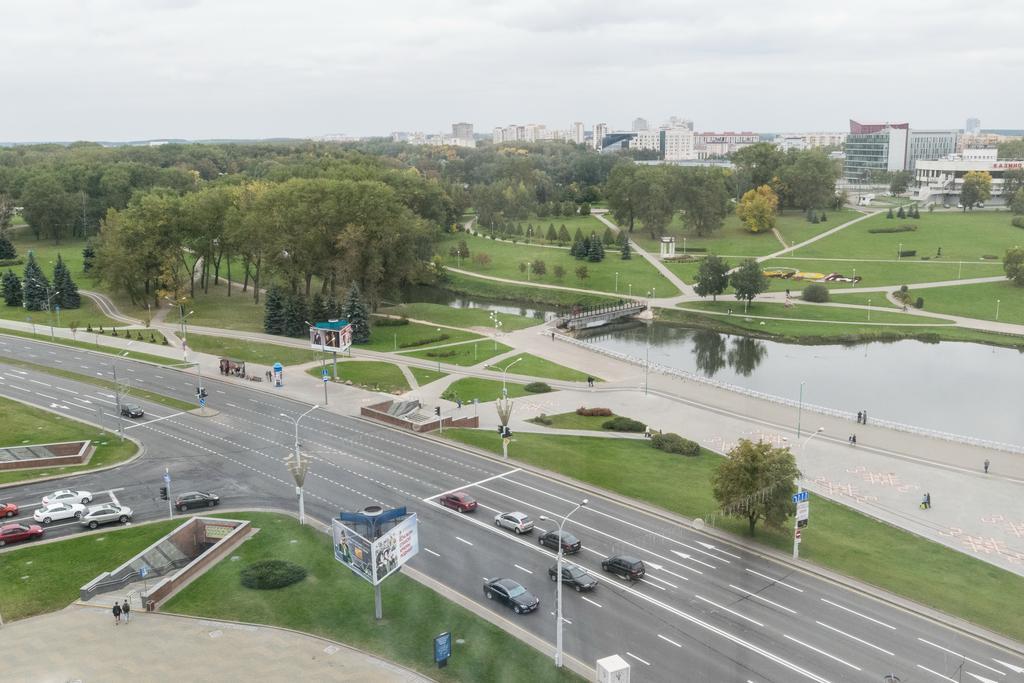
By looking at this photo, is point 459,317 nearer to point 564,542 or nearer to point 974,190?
point 564,542

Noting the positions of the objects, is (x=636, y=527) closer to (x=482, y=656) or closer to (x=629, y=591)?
(x=629, y=591)

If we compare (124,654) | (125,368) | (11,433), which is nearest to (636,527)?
(124,654)

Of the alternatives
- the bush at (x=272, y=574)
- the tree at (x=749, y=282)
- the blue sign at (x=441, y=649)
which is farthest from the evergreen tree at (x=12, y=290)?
the blue sign at (x=441, y=649)

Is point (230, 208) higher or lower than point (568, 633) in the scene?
higher

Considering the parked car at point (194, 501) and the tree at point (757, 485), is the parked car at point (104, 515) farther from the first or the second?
the tree at point (757, 485)

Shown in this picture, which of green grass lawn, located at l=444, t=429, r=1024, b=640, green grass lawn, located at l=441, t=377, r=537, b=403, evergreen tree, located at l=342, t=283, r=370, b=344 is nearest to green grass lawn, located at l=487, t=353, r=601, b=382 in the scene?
green grass lawn, located at l=441, t=377, r=537, b=403

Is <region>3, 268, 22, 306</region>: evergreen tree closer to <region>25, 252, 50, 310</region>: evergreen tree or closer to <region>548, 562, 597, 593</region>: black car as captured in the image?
<region>25, 252, 50, 310</region>: evergreen tree
